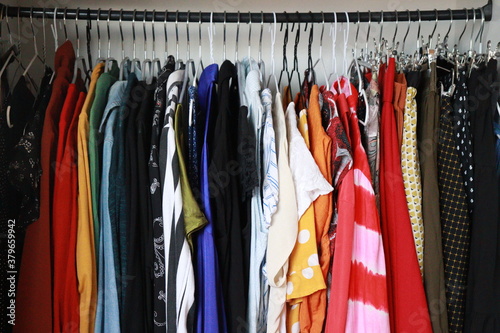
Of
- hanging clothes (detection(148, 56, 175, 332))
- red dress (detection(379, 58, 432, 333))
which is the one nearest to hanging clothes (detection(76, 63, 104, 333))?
hanging clothes (detection(148, 56, 175, 332))

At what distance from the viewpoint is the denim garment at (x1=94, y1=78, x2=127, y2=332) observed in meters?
1.00

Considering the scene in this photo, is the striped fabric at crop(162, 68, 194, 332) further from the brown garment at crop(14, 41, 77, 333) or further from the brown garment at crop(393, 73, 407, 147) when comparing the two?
the brown garment at crop(393, 73, 407, 147)

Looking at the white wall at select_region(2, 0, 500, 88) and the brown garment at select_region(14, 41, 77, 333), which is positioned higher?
the white wall at select_region(2, 0, 500, 88)

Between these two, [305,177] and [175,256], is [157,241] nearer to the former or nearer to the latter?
[175,256]

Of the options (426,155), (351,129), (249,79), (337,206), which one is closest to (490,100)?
(426,155)

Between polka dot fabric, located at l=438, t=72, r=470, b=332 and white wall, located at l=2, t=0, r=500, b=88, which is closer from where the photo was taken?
polka dot fabric, located at l=438, t=72, r=470, b=332

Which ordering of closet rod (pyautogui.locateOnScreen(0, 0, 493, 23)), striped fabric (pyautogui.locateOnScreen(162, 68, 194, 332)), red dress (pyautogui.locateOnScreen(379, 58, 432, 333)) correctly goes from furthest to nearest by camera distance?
closet rod (pyautogui.locateOnScreen(0, 0, 493, 23)) → red dress (pyautogui.locateOnScreen(379, 58, 432, 333)) → striped fabric (pyautogui.locateOnScreen(162, 68, 194, 332))

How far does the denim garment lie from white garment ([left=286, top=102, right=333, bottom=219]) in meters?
0.41

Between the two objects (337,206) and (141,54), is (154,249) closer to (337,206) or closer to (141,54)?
(337,206)

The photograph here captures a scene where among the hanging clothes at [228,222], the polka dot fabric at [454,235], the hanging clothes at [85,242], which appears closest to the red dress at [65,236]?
the hanging clothes at [85,242]

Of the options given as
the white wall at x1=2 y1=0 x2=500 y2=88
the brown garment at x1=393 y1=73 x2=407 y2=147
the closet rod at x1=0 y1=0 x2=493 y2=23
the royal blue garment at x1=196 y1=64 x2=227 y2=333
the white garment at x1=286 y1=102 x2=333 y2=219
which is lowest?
the royal blue garment at x1=196 y1=64 x2=227 y2=333

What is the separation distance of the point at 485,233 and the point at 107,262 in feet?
2.77

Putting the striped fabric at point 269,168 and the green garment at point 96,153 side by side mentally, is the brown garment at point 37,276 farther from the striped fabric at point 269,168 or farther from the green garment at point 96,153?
the striped fabric at point 269,168

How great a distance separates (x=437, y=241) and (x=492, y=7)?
0.68 m
